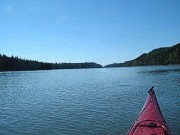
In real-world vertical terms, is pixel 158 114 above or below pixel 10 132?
above

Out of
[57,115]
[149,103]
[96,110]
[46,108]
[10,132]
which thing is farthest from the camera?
[46,108]

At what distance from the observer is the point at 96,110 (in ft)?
91.2

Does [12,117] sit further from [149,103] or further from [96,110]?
[149,103]

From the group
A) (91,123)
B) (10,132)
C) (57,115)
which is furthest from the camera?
(57,115)

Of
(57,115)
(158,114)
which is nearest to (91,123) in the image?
(57,115)

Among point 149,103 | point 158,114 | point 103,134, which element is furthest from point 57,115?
point 158,114

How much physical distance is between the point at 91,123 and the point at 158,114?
303 inches

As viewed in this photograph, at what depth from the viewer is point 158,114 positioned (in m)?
15.9

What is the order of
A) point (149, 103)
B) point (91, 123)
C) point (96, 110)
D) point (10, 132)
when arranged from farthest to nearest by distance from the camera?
1. point (96, 110)
2. point (91, 123)
3. point (10, 132)
4. point (149, 103)

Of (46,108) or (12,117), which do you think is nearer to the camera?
(12,117)

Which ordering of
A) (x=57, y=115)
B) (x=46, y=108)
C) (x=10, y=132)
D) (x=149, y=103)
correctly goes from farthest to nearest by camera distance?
(x=46, y=108)
(x=57, y=115)
(x=10, y=132)
(x=149, y=103)

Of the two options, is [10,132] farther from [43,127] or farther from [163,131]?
[163,131]

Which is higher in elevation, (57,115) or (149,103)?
(149,103)

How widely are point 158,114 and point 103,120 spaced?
781 cm
